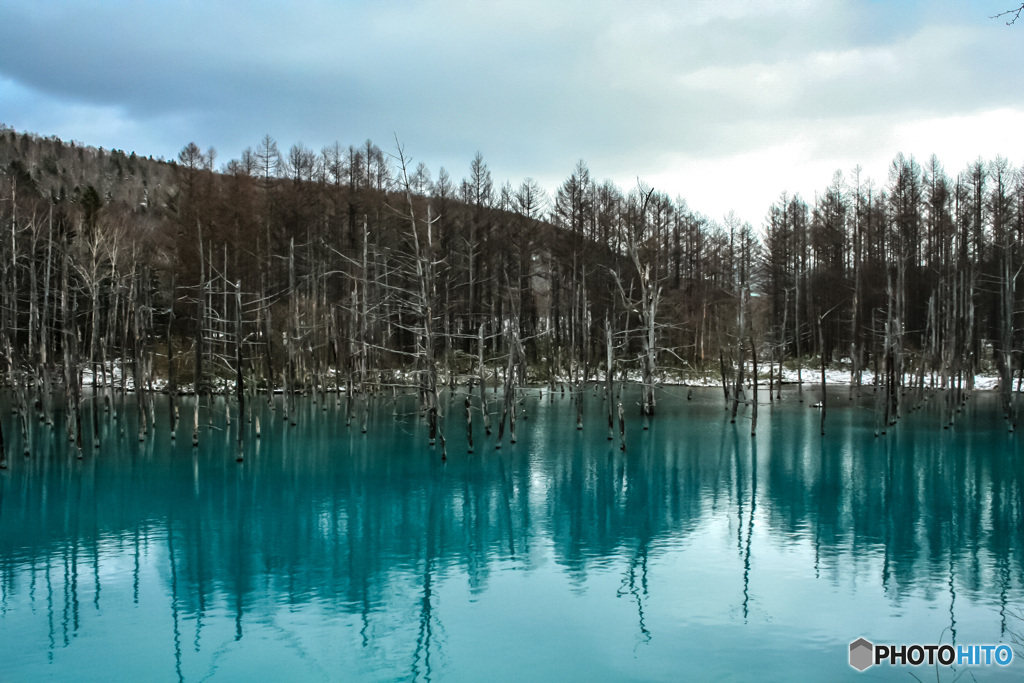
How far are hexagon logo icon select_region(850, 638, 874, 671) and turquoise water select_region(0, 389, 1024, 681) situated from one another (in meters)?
0.15

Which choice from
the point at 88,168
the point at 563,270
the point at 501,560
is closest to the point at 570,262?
the point at 563,270

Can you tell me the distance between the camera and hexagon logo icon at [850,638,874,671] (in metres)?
9.86

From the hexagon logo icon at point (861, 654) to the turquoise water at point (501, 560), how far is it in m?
0.15

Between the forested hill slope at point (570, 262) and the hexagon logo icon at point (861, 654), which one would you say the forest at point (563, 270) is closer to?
the forested hill slope at point (570, 262)

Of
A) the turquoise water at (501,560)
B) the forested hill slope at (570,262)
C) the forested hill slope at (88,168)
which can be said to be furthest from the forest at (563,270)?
the forested hill slope at (88,168)

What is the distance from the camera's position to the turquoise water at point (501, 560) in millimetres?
10297

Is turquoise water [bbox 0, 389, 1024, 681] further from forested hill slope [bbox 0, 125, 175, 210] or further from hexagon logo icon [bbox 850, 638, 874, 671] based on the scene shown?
forested hill slope [bbox 0, 125, 175, 210]

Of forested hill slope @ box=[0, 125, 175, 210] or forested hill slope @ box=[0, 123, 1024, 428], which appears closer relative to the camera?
forested hill slope @ box=[0, 123, 1024, 428]

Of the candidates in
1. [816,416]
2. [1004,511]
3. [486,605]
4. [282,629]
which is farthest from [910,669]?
[816,416]

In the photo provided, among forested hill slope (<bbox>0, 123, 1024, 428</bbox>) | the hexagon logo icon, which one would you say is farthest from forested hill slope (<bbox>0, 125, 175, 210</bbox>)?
the hexagon logo icon

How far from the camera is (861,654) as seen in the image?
1013cm

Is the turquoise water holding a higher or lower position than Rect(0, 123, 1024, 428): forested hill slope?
lower

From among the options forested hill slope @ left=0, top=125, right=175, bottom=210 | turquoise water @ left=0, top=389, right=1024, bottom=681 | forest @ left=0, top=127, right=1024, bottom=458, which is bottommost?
turquoise water @ left=0, top=389, right=1024, bottom=681

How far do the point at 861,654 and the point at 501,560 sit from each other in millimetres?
6562
